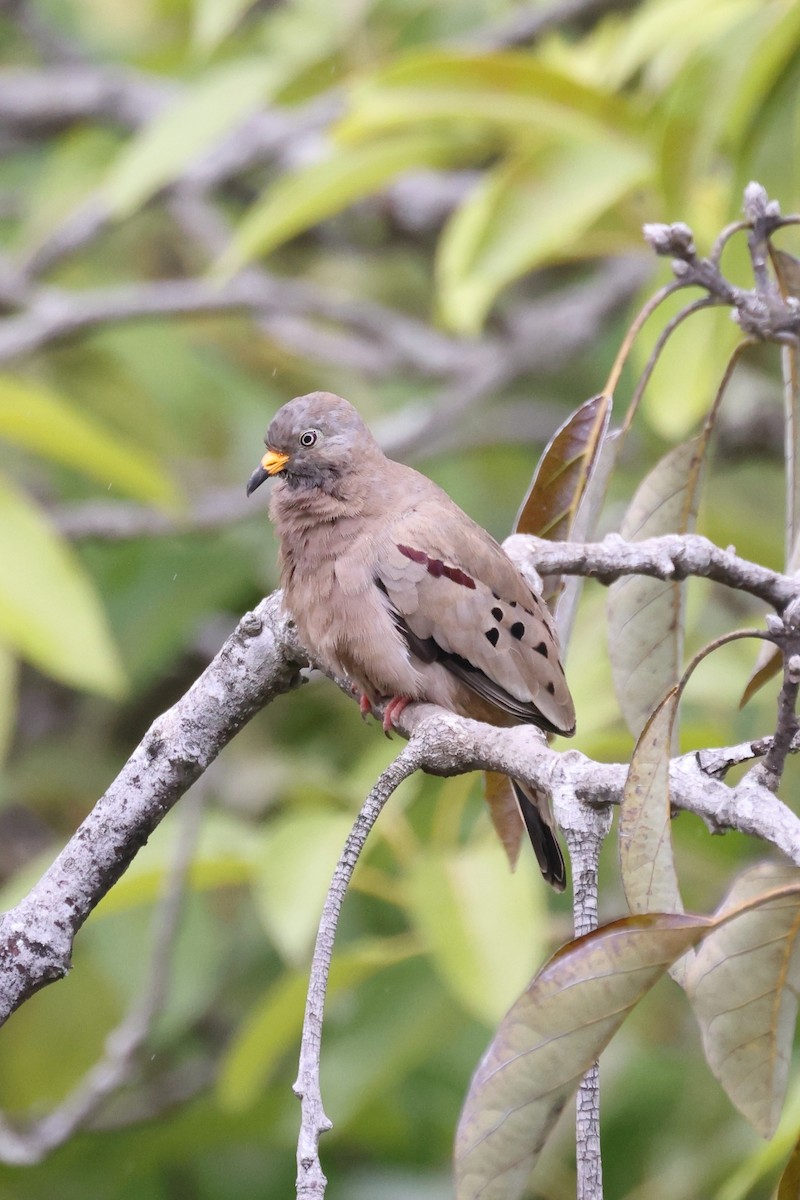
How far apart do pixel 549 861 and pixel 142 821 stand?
1.15 m

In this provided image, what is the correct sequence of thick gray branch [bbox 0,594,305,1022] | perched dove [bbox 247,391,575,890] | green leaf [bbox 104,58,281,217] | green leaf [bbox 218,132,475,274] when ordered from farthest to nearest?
green leaf [bbox 104,58,281,217]
green leaf [bbox 218,132,475,274]
perched dove [bbox 247,391,575,890]
thick gray branch [bbox 0,594,305,1022]

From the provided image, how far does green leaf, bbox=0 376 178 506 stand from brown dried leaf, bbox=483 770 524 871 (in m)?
1.83

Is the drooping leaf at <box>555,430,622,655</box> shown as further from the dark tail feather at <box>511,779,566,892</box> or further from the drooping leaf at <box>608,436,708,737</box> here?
the dark tail feather at <box>511,779,566,892</box>

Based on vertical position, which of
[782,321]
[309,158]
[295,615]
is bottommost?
[295,615]

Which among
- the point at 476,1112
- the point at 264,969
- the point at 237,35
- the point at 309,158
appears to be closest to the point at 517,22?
the point at 309,158

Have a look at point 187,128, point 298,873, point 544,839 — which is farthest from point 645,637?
point 187,128

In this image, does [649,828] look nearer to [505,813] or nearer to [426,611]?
[505,813]

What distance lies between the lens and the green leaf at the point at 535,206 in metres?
3.53

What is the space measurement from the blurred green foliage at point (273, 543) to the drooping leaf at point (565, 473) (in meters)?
0.52

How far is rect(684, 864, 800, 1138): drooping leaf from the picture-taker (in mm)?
1518

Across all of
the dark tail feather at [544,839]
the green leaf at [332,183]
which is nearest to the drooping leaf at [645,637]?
the dark tail feather at [544,839]

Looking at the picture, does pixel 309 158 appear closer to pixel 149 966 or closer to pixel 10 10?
pixel 10 10

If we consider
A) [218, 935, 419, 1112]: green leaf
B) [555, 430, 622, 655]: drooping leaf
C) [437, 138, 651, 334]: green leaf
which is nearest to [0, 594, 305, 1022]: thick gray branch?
[555, 430, 622, 655]: drooping leaf

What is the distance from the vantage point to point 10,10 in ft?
21.6
